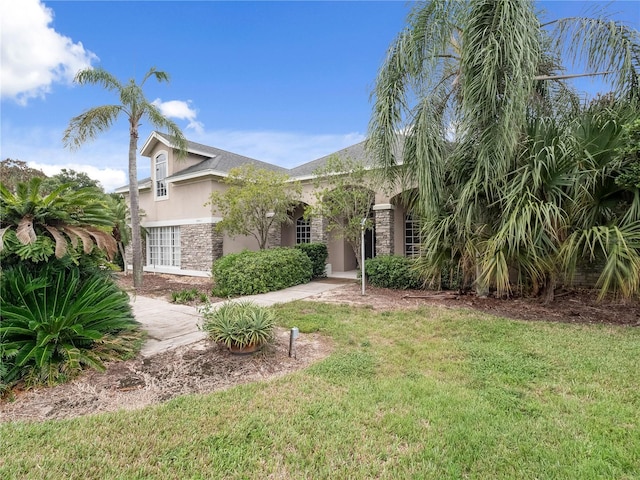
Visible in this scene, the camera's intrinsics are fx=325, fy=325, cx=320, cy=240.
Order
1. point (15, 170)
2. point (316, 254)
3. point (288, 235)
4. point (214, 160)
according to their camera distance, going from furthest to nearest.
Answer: point (15, 170) → point (288, 235) → point (214, 160) → point (316, 254)

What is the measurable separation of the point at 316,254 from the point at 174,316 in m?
7.14

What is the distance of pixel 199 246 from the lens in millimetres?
15922

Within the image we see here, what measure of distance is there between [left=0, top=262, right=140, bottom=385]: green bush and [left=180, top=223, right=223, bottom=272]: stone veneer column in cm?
1000

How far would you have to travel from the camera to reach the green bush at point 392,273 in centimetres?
1106

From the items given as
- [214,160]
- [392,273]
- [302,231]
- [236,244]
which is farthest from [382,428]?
[214,160]

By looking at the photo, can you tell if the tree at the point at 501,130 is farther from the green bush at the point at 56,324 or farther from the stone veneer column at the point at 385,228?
the green bush at the point at 56,324

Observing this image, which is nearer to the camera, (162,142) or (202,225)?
(202,225)

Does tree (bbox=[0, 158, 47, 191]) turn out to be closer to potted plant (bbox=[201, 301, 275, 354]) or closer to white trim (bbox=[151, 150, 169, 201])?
white trim (bbox=[151, 150, 169, 201])

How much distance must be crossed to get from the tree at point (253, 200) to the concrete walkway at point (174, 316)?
3.26 meters

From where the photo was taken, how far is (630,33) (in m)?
7.07

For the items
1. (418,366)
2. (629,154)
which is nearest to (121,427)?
(418,366)

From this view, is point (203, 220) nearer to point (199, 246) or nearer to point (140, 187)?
point (199, 246)

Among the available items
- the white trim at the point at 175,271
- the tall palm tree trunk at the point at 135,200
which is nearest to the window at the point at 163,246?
the white trim at the point at 175,271

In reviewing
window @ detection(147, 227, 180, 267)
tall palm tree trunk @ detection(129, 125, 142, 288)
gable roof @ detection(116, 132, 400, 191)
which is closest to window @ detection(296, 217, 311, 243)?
gable roof @ detection(116, 132, 400, 191)
